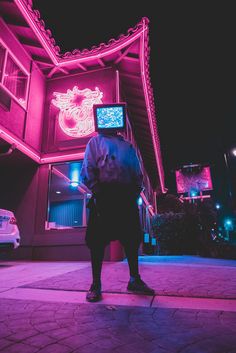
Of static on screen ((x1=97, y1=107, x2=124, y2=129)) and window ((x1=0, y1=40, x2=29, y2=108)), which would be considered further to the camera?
window ((x1=0, y1=40, x2=29, y2=108))

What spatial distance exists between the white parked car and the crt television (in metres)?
3.75

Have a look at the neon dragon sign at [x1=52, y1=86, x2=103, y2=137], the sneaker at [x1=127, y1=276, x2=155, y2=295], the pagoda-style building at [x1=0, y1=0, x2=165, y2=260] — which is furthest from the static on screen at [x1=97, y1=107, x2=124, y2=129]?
the neon dragon sign at [x1=52, y1=86, x2=103, y2=137]

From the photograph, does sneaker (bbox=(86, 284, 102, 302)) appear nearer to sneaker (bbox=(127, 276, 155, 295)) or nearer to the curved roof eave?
sneaker (bbox=(127, 276, 155, 295))

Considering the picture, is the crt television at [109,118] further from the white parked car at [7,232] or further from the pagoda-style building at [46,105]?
the pagoda-style building at [46,105]

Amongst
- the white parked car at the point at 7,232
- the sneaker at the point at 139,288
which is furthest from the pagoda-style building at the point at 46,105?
the sneaker at the point at 139,288

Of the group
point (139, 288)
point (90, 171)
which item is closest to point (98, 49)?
point (90, 171)

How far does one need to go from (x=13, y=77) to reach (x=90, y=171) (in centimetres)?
696

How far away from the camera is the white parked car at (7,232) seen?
548 centimetres

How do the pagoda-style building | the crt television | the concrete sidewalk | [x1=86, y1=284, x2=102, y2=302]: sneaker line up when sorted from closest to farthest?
the concrete sidewalk
[x1=86, y1=284, x2=102, y2=302]: sneaker
the crt television
the pagoda-style building

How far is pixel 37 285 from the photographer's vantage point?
2881mm

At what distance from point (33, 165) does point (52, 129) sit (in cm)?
152

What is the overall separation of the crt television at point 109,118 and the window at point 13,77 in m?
5.18

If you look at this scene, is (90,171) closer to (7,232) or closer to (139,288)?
(139,288)

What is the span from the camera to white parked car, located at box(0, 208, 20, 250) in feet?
18.0
